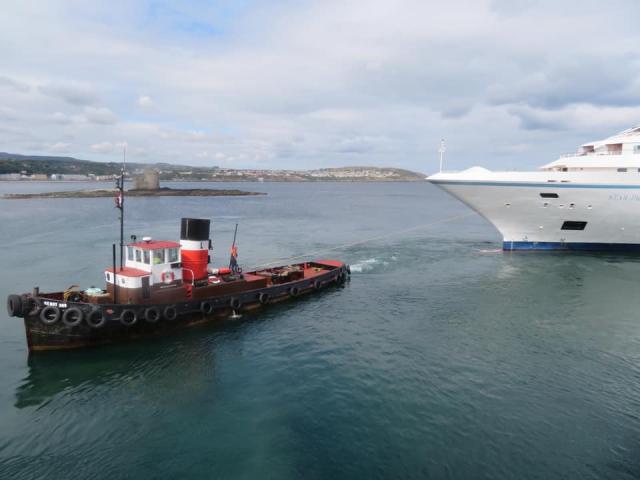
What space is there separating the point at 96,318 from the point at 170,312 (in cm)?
342

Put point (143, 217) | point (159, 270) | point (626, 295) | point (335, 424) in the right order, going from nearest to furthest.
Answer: point (335, 424), point (159, 270), point (626, 295), point (143, 217)

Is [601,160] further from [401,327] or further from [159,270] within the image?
[159,270]

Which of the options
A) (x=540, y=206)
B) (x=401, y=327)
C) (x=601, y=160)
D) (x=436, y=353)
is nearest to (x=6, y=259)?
(x=401, y=327)

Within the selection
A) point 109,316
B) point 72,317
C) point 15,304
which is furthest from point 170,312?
point 15,304

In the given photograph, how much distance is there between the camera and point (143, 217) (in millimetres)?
81625

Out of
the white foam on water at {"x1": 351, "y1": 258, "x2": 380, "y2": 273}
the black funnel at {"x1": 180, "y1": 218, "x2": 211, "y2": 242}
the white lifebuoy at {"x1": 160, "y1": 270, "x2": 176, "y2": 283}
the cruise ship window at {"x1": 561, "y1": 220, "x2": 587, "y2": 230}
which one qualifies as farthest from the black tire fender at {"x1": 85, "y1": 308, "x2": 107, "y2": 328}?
the cruise ship window at {"x1": 561, "y1": 220, "x2": 587, "y2": 230}

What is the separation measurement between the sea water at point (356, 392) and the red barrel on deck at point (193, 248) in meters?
3.36

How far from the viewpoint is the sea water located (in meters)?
Result: 12.1

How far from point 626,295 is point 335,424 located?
85.6 ft

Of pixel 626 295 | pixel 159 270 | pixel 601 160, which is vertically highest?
pixel 601 160

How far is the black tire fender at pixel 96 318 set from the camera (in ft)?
61.3

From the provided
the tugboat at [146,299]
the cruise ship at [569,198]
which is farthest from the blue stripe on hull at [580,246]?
the tugboat at [146,299]

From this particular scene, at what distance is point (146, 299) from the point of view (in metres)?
20.6

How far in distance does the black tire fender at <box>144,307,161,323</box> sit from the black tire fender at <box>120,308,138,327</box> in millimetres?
524
